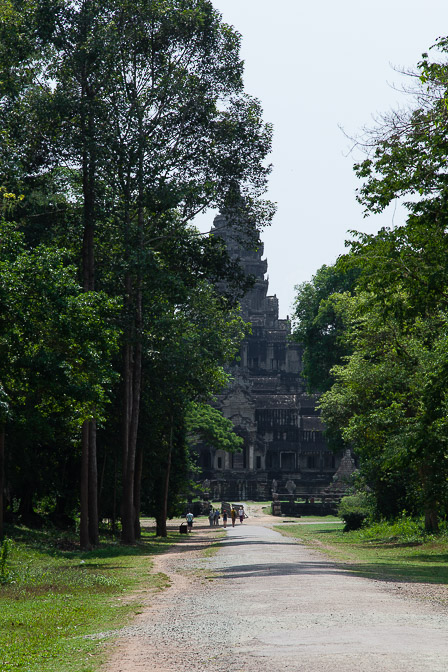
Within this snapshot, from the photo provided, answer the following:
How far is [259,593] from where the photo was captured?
12391mm

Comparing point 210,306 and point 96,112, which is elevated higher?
point 96,112

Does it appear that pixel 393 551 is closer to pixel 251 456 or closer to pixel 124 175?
pixel 124 175

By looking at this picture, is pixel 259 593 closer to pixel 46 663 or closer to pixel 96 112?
pixel 46 663

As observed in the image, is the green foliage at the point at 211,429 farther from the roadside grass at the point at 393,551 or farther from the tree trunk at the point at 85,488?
the tree trunk at the point at 85,488

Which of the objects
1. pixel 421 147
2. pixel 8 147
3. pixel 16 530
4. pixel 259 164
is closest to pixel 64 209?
pixel 8 147

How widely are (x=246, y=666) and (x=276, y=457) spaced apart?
78.7 metres

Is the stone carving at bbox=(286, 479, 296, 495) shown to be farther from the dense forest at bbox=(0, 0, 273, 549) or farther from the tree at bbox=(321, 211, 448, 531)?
the dense forest at bbox=(0, 0, 273, 549)

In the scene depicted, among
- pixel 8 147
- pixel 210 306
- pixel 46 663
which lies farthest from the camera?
pixel 210 306

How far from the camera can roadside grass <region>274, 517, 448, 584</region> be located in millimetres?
17547

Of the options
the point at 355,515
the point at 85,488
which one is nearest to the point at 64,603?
the point at 85,488

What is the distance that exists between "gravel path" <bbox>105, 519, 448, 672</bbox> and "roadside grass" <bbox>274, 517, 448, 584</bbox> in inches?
107

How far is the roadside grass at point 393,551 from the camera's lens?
17547 millimetres

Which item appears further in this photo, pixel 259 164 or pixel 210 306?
pixel 210 306

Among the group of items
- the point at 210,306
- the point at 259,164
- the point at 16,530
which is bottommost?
the point at 16,530
